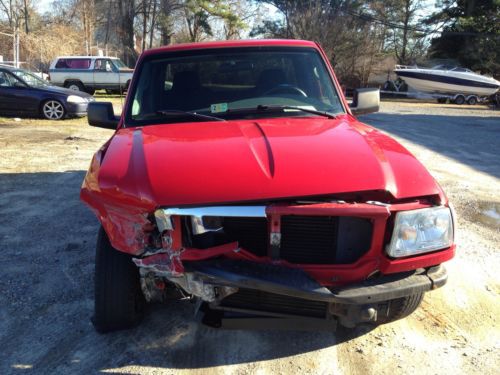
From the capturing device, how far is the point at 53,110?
40.8 ft

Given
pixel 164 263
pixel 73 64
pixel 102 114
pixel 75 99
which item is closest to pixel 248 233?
pixel 164 263

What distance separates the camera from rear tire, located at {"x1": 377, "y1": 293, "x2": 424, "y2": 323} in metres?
2.46

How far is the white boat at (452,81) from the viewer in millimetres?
23688

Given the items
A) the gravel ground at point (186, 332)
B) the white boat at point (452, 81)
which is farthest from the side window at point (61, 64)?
the white boat at point (452, 81)

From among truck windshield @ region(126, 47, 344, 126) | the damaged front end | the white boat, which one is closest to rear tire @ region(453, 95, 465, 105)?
the white boat

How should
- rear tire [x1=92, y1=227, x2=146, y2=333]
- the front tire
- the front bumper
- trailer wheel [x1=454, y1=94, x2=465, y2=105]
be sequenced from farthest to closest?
trailer wheel [x1=454, y1=94, x2=465, y2=105] → the front tire → rear tire [x1=92, y1=227, x2=146, y2=333] → the front bumper

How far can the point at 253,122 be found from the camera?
3.16m

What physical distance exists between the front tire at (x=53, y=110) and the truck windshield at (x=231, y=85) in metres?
9.81

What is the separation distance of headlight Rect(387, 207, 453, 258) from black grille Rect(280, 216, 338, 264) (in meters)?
0.29

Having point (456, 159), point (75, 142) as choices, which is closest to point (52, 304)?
point (75, 142)

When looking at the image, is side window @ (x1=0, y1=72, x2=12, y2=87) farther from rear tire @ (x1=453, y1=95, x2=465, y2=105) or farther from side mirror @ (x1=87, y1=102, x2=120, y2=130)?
rear tire @ (x1=453, y1=95, x2=465, y2=105)

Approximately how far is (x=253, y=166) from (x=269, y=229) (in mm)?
335

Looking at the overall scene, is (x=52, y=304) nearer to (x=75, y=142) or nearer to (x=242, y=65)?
(x=242, y=65)

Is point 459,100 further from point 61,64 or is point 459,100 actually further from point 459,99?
point 61,64
